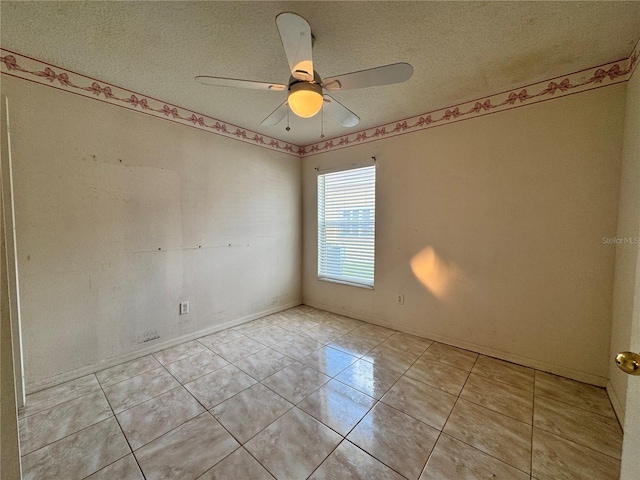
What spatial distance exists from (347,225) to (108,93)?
2708mm

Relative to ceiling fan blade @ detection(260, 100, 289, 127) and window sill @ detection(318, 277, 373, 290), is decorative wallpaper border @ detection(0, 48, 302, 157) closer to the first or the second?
ceiling fan blade @ detection(260, 100, 289, 127)

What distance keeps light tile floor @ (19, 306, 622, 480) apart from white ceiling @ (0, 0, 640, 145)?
241 cm

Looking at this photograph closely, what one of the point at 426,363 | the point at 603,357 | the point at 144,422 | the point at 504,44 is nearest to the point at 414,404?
the point at 426,363

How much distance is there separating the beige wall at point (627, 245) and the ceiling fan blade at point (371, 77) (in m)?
1.48

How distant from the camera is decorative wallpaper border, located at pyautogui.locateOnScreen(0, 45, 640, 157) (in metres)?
1.76

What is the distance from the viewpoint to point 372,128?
9.85ft

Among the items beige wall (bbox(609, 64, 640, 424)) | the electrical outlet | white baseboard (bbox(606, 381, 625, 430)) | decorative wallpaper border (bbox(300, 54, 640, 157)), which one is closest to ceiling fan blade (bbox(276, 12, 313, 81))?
decorative wallpaper border (bbox(300, 54, 640, 157))

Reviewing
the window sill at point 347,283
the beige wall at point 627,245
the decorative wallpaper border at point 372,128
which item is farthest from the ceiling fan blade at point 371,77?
the window sill at point 347,283

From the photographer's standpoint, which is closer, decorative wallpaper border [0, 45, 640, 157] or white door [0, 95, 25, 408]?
white door [0, 95, 25, 408]

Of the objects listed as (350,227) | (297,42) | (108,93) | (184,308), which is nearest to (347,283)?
(350,227)

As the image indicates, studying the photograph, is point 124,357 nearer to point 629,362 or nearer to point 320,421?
point 320,421

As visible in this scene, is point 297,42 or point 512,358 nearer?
point 297,42

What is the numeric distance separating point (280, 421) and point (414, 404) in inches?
36.1

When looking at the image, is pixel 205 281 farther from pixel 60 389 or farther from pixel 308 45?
pixel 308 45
